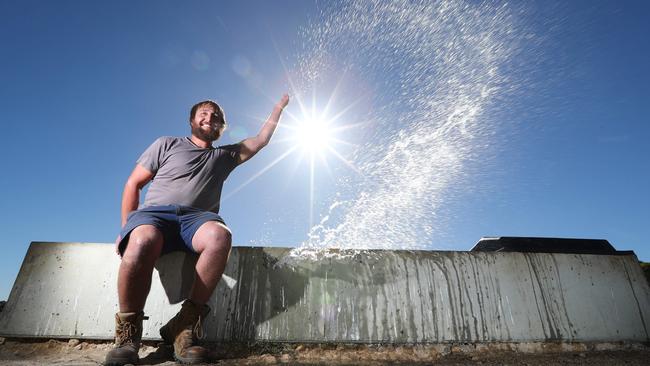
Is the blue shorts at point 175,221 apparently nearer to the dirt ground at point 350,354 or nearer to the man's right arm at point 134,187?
the man's right arm at point 134,187

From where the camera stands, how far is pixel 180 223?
2.32 meters

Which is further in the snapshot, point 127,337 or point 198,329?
point 198,329

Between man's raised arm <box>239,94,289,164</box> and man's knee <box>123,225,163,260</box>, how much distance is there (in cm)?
115

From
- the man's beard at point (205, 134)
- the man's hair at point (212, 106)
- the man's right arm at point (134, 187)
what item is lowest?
the man's right arm at point (134, 187)

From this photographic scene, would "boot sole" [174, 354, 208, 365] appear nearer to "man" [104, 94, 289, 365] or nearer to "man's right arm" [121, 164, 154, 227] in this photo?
"man" [104, 94, 289, 365]

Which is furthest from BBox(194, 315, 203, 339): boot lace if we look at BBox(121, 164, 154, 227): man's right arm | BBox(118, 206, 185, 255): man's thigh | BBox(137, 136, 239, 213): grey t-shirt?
BBox(121, 164, 154, 227): man's right arm

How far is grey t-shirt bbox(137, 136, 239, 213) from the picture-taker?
2.49 metres

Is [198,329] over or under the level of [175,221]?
under

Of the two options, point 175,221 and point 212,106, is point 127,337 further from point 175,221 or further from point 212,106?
point 212,106

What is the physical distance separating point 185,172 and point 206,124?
0.57 meters

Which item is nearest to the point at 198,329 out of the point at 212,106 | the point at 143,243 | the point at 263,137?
the point at 143,243

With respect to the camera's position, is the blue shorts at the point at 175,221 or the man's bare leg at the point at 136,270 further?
the blue shorts at the point at 175,221

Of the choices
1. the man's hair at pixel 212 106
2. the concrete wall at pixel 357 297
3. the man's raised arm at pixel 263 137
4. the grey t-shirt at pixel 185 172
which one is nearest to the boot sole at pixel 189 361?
the concrete wall at pixel 357 297

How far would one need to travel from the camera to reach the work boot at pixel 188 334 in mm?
1926
